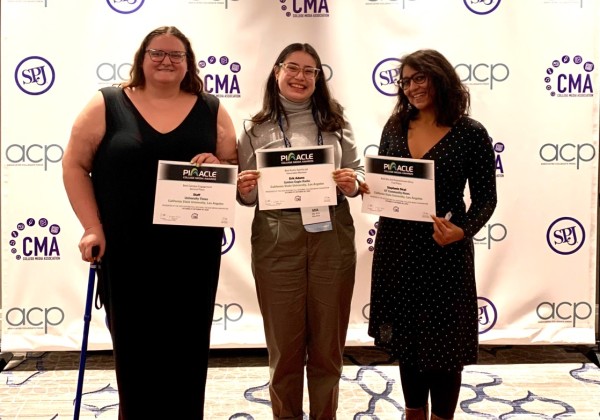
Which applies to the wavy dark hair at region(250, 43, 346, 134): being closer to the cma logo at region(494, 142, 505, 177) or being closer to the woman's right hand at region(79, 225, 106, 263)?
the woman's right hand at region(79, 225, 106, 263)

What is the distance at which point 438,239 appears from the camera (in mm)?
2246

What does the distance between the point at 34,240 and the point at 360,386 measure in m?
1.88

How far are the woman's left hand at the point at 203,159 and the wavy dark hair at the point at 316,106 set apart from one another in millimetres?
240

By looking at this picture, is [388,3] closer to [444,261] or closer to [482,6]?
[482,6]

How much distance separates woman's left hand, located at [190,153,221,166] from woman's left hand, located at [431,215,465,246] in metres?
0.76

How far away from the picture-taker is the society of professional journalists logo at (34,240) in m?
3.53

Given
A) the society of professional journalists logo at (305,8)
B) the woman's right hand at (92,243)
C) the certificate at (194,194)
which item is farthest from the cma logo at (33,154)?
the certificate at (194,194)

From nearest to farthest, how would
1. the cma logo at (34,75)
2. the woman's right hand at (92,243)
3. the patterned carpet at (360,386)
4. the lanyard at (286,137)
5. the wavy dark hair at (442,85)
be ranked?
the woman's right hand at (92,243)
the wavy dark hair at (442,85)
the lanyard at (286,137)
the patterned carpet at (360,386)
the cma logo at (34,75)

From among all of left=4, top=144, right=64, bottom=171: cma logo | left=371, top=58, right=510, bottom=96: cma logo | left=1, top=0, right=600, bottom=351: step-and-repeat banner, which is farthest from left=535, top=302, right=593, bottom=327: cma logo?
left=4, top=144, right=64, bottom=171: cma logo

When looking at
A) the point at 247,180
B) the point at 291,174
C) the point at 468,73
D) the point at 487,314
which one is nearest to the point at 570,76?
the point at 468,73

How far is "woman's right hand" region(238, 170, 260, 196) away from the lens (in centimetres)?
227

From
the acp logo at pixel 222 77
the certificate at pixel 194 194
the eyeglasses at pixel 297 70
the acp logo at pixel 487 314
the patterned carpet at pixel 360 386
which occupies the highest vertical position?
the acp logo at pixel 222 77

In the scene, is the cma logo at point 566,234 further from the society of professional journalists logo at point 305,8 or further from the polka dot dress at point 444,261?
the society of professional journalists logo at point 305,8

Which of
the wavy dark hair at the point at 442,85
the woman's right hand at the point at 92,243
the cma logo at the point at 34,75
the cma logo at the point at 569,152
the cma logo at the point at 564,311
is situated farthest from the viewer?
the cma logo at the point at 564,311
